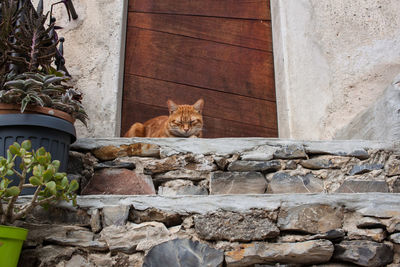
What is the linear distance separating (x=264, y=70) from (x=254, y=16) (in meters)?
0.48

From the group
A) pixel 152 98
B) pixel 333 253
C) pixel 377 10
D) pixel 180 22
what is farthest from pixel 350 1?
pixel 333 253

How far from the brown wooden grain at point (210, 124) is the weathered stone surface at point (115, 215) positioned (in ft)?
4.62

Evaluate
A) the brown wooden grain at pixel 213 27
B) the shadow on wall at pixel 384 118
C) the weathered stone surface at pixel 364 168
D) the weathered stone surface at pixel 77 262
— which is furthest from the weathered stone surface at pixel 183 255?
the brown wooden grain at pixel 213 27

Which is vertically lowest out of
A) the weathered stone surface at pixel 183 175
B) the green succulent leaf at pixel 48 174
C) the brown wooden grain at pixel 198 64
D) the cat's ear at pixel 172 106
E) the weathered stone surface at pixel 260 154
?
the green succulent leaf at pixel 48 174

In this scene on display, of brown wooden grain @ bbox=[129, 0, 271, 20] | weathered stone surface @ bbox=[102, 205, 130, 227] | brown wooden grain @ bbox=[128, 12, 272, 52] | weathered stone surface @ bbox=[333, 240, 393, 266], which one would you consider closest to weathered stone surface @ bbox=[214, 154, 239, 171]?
weathered stone surface @ bbox=[102, 205, 130, 227]

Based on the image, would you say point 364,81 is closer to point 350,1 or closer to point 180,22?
point 350,1

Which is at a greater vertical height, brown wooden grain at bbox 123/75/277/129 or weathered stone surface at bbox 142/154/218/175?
brown wooden grain at bbox 123/75/277/129

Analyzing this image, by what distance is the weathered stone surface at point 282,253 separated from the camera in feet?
5.14

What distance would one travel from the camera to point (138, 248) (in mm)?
1588

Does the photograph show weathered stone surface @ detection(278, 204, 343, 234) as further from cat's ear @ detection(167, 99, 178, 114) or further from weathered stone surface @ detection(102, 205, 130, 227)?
cat's ear @ detection(167, 99, 178, 114)

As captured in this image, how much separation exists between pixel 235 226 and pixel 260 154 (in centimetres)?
53

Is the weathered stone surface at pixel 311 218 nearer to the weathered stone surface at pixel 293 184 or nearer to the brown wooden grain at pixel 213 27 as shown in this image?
the weathered stone surface at pixel 293 184

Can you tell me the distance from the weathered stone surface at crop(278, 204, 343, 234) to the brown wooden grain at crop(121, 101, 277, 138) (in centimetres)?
153

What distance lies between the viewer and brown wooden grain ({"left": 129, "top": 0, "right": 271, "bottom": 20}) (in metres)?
3.36
